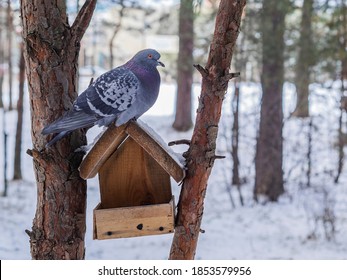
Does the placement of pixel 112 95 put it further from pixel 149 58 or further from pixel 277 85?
pixel 277 85

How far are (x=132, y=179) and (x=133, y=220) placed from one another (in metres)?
0.16

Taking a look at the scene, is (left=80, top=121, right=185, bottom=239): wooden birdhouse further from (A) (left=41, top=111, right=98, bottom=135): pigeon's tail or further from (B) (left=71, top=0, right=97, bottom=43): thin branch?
(B) (left=71, top=0, right=97, bottom=43): thin branch

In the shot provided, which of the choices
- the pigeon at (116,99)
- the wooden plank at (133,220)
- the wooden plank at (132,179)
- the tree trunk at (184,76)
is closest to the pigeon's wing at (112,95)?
the pigeon at (116,99)

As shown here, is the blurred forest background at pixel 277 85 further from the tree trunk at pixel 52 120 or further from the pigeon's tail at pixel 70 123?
the pigeon's tail at pixel 70 123

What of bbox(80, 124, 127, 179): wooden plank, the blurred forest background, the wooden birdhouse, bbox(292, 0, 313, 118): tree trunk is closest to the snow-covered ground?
the blurred forest background

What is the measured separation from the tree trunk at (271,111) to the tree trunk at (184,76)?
160 centimetres

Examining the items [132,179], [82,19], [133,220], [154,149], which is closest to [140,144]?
[154,149]

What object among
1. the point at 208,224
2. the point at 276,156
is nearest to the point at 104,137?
the point at 208,224

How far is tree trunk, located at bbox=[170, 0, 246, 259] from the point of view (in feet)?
5.57

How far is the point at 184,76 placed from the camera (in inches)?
304

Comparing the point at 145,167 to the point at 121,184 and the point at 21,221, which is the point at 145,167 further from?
the point at 21,221

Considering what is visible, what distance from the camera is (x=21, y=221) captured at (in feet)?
17.0

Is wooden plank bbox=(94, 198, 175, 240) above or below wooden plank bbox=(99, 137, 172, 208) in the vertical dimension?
below
